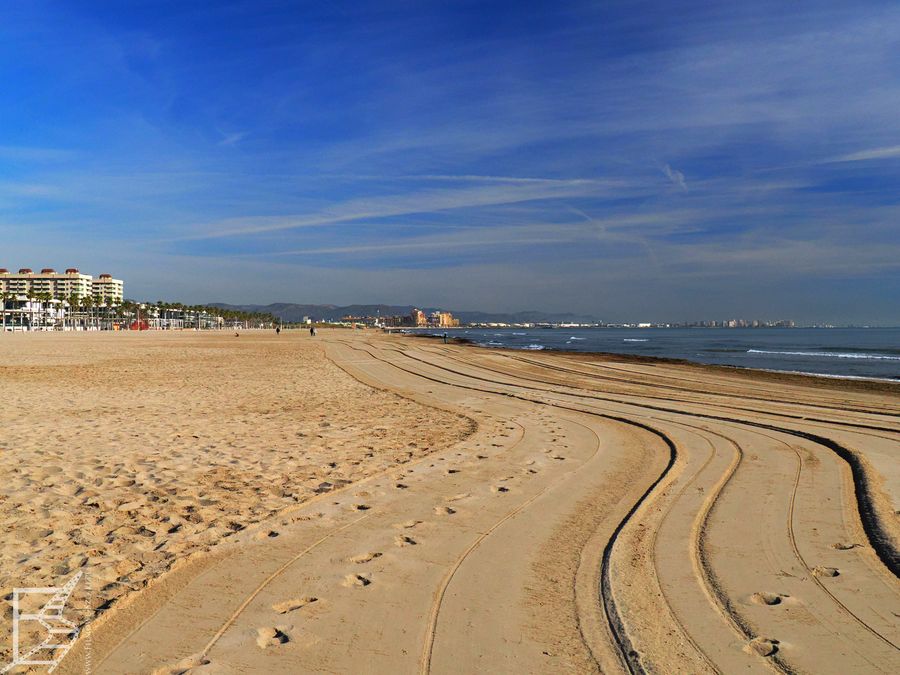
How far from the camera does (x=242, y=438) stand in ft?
28.1

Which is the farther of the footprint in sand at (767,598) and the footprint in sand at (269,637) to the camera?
the footprint in sand at (767,598)

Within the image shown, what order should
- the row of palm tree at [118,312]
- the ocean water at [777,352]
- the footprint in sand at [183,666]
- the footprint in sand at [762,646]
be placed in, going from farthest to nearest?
the row of palm tree at [118,312] → the ocean water at [777,352] → the footprint in sand at [762,646] → the footprint in sand at [183,666]

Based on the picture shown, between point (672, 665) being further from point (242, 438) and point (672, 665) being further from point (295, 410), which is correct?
point (295, 410)

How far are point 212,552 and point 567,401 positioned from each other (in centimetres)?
1036

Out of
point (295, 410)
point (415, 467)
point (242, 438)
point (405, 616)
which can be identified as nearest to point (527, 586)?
point (405, 616)

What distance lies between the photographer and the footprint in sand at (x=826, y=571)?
3810mm

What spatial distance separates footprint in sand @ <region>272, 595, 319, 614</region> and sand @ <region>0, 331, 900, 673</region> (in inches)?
0.9

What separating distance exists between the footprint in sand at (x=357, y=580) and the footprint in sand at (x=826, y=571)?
2.89m

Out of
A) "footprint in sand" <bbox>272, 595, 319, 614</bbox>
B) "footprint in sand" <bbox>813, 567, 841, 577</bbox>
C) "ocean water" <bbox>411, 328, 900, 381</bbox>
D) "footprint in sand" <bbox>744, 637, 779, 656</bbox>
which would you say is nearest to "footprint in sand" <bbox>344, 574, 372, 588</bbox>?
"footprint in sand" <bbox>272, 595, 319, 614</bbox>

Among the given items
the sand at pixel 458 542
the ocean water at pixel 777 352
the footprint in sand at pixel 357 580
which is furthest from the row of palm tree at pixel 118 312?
the footprint in sand at pixel 357 580

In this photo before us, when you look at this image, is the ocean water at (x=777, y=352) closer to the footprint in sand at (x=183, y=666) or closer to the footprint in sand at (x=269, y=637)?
the footprint in sand at (x=269, y=637)

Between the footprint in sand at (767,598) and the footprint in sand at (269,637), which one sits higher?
the footprint in sand at (767,598)

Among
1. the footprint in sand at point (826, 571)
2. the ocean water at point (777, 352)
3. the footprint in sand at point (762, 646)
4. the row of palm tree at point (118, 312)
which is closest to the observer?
the footprint in sand at point (762, 646)

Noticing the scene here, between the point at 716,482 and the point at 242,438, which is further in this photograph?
the point at 242,438
